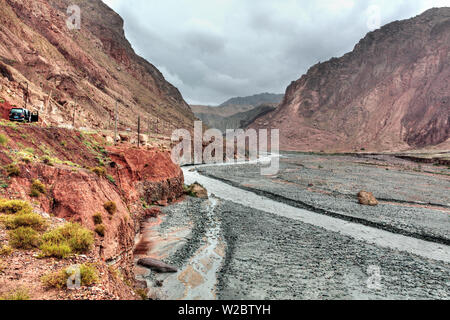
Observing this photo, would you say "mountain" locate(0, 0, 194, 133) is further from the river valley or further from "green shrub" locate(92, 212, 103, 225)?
the river valley

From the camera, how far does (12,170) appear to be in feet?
34.1

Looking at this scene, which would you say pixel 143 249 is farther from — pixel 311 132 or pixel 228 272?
pixel 311 132

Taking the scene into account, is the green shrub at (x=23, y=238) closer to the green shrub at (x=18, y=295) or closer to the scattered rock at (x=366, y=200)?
the green shrub at (x=18, y=295)

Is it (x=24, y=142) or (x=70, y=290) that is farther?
(x=24, y=142)

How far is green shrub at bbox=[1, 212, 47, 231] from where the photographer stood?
8.02 metres

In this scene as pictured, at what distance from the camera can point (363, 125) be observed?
5320 inches

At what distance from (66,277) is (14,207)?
16.6 feet

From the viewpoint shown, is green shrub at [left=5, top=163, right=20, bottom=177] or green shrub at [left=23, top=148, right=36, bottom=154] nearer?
green shrub at [left=5, top=163, right=20, bottom=177]

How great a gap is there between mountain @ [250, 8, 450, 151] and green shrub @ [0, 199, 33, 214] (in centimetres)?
13429

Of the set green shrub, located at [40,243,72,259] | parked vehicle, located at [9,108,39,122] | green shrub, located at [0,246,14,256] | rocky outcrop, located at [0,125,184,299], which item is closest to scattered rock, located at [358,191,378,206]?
rocky outcrop, located at [0,125,184,299]

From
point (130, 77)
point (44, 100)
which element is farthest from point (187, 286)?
point (130, 77)

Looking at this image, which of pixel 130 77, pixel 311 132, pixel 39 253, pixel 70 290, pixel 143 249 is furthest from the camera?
pixel 311 132

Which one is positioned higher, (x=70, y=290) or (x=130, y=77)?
(x=130, y=77)
